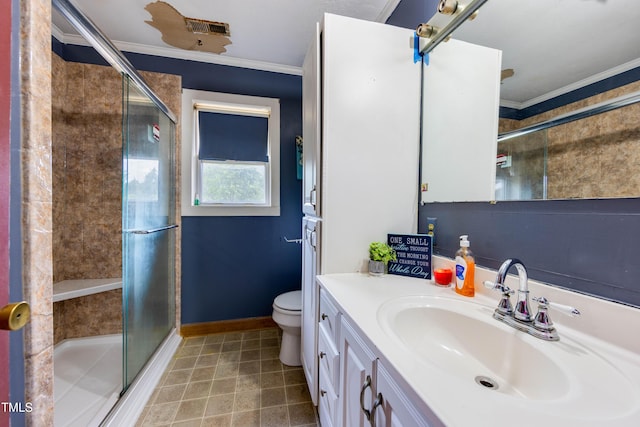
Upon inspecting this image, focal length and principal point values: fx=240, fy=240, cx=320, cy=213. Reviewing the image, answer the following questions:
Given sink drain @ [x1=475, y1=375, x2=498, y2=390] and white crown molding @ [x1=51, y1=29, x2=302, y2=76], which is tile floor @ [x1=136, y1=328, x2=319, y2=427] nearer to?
sink drain @ [x1=475, y1=375, x2=498, y2=390]

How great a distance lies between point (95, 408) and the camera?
132cm

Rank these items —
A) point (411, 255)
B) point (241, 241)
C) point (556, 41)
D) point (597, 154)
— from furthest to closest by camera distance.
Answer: point (241, 241) < point (411, 255) < point (556, 41) < point (597, 154)

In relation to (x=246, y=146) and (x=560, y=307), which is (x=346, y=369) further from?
(x=246, y=146)

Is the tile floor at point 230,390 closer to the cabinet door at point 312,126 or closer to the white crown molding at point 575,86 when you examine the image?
the cabinet door at point 312,126

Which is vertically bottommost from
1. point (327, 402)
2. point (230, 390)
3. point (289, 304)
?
point (230, 390)

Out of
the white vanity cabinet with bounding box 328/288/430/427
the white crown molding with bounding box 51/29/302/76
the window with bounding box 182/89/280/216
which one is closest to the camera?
the white vanity cabinet with bounding box 328/288/430/427

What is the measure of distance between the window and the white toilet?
2.77ft

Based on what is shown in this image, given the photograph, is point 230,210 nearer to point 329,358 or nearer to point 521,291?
point 329,358

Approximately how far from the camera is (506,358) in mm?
666

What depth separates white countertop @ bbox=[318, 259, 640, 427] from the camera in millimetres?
394

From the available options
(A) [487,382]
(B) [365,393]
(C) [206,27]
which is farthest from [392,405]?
(C) [206,27]

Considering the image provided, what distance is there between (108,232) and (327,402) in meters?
2.06

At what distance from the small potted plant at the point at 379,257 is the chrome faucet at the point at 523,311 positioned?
0.49 m

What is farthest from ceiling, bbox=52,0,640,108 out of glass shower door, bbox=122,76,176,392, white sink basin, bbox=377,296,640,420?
white sink basin, bbox=377,296,640,420
